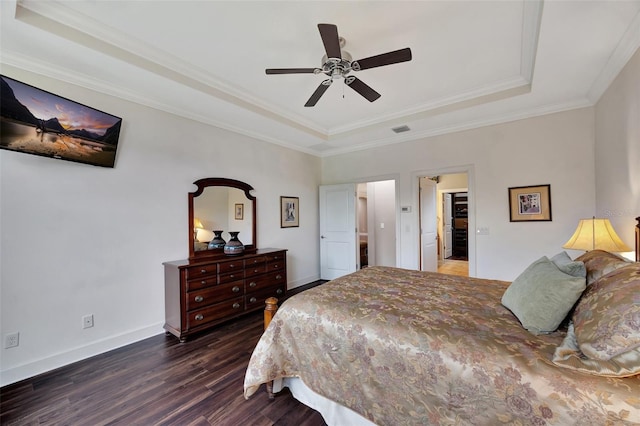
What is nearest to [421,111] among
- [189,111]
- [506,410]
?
[189,111]

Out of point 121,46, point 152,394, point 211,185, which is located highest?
point 121,46

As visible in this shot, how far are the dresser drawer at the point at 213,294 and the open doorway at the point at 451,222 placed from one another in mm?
5179

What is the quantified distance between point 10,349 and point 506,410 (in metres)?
3.53

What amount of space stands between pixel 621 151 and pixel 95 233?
5110 millimetres

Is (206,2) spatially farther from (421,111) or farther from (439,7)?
(421,111)

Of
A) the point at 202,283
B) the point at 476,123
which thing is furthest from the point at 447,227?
the point at 202,283

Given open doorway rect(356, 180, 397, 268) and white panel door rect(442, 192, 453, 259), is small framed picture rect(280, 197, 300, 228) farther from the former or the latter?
white panel door rect(442, 192, 453, 259)

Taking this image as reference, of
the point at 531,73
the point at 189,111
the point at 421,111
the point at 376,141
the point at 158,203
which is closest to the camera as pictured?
the point at 531,73

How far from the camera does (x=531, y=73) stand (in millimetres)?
2670

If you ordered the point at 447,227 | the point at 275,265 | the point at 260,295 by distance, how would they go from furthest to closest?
1. the point at 447,227
2. the point at 275,265
3. the point at 260,295

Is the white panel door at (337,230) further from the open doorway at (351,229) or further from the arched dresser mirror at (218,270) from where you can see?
the arched dresser mirror at (218,270)

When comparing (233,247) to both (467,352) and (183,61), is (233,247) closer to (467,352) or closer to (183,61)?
(183,61)

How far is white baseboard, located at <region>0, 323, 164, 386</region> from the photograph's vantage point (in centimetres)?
212

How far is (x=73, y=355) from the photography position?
2.41m
